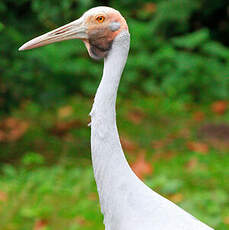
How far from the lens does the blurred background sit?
543 cm

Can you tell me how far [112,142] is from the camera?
9.48 feet

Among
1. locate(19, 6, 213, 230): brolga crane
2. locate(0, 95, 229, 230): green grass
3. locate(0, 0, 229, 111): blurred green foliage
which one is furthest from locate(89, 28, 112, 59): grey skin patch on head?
locate(0, 0, 229, 111): blurred green foliage

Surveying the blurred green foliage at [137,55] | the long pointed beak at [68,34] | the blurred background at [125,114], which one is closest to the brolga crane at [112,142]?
the long pointed beak at [68,34]

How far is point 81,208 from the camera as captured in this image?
206 inches

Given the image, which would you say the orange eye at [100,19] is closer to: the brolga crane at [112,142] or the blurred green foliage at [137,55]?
the brolga crane at [112,142]

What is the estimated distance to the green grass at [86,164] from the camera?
5141 mm

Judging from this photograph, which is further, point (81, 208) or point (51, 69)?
point (51, 69)

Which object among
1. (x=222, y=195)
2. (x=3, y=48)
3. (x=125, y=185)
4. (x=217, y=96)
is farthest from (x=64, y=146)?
(x=125, y=185)

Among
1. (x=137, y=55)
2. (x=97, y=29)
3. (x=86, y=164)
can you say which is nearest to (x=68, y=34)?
(x=97, y=29)

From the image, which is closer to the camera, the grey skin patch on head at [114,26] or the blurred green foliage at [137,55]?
the grey skin patch on head at [114,26]

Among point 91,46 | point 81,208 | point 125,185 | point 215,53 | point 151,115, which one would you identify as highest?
point 215,53

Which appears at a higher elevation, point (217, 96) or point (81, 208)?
point (217, 96)

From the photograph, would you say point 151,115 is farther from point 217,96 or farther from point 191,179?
point 191,179

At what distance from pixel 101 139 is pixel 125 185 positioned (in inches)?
12.3
